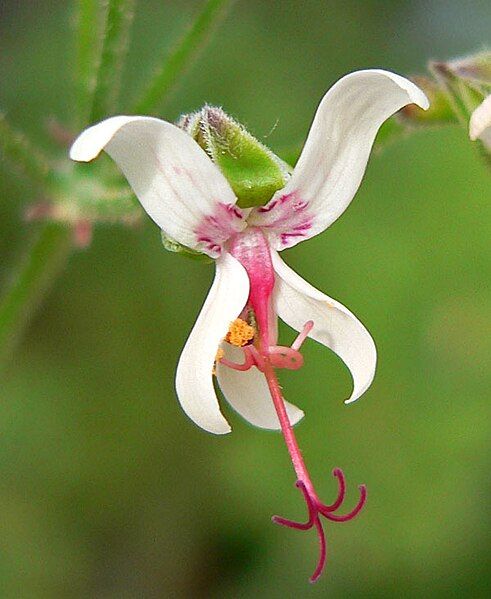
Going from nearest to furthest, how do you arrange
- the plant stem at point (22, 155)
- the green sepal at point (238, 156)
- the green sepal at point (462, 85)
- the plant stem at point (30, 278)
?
the green sepal at point (238, 156)
the green sepal at point (462, 85)
the plant stem at point (22, 155)
the plant stem at point (30, 278)

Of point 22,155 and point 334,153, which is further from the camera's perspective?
point 22,155

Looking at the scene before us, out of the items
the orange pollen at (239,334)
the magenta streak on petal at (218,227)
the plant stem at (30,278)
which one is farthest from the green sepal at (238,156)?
the plant stem at (30,278)

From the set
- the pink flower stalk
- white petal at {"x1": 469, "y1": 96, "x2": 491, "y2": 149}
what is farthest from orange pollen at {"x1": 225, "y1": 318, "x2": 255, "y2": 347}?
white petal at {"x1": 469, "y1": 96, "x2": 491, "y2": 149}

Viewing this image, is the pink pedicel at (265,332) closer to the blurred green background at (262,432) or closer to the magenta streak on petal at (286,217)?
the magenta streak on petal at (286,217)

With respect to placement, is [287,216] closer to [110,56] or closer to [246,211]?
[246,211]

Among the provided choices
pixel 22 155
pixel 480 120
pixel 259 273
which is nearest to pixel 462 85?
pixel 480 120
